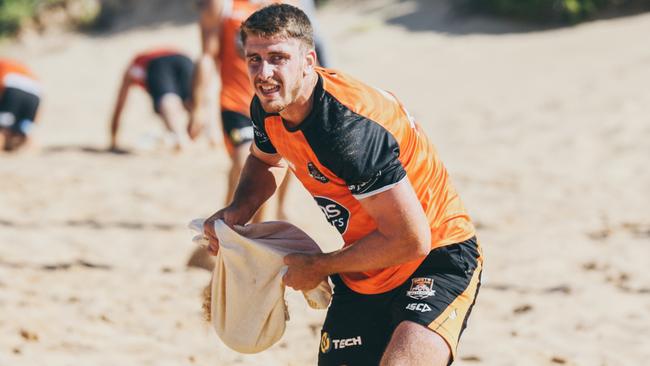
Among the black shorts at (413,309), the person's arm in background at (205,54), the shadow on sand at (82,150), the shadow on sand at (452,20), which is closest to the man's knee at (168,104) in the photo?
the shadow on sand at (82,150)

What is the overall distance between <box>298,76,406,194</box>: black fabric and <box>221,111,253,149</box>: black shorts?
8.04 ft

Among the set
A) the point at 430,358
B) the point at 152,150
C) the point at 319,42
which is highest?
the point at 319,42

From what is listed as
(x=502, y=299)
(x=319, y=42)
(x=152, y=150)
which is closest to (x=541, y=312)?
(x=502, y=299)

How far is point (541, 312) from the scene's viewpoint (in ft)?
17.4

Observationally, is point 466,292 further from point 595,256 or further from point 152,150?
point 152,150

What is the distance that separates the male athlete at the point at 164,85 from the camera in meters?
10.7

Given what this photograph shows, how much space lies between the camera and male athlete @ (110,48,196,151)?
1072 cm

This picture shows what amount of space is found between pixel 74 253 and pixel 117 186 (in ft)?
7.89

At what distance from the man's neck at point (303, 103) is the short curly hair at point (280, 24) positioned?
0.11 m

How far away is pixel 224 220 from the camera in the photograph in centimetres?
334

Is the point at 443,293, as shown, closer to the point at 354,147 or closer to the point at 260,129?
the point at 354,147

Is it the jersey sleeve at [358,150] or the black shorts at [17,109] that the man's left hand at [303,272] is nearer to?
the jersey sleeve at [358,150]

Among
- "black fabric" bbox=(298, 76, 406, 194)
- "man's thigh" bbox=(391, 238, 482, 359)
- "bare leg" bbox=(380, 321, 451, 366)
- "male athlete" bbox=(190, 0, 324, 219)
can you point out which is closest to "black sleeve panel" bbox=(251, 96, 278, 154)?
"black fabric" bbox=(298, 76, 406, 194)

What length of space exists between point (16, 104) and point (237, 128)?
6.02 metres
